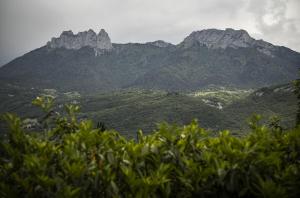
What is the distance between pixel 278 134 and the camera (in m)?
5.71

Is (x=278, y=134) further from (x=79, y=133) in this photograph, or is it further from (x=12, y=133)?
(x=12, y=133)

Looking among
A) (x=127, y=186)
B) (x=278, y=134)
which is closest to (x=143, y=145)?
(x=127, y=186)

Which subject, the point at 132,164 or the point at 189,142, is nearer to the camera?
the point at 132,164

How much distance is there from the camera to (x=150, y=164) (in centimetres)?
519

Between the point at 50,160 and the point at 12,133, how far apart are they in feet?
2.12

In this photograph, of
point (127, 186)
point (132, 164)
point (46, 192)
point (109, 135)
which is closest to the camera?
point (46, 192)

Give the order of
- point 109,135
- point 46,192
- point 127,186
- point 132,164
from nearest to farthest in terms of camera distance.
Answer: point 46,192 < point 127,186 < point 132,164 < point 109,135

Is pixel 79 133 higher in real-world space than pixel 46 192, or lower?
higher

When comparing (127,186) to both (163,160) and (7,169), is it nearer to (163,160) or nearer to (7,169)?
(163,160)

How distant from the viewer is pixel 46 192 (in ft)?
14.1

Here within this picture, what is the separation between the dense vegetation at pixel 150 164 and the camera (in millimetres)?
4375

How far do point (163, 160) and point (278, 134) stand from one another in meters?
1.83

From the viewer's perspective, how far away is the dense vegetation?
14.4 ft

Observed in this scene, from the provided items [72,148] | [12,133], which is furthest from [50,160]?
[12,133]
